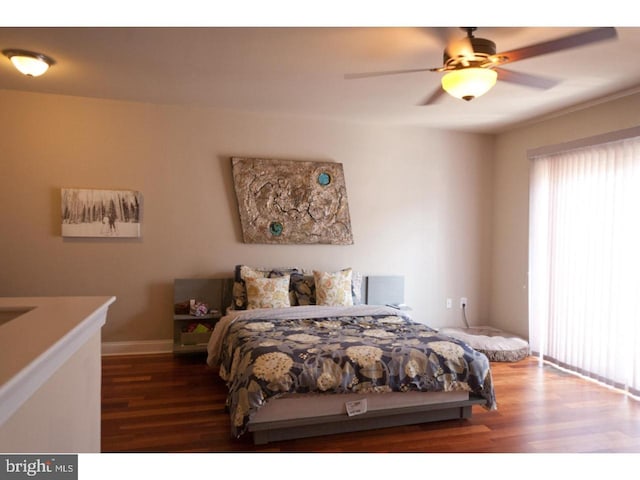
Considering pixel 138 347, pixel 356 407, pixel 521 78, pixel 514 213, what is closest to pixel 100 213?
pixel 138 347

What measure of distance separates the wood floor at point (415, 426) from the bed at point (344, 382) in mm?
91

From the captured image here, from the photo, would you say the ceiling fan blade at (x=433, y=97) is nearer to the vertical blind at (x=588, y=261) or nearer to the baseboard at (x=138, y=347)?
the vertical blind at (x=588, y=261)

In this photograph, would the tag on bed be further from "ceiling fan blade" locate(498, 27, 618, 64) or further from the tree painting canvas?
the tree painting canvas

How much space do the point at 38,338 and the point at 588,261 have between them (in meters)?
4.06

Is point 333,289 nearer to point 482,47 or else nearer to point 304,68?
point 304,68

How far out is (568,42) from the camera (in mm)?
2096

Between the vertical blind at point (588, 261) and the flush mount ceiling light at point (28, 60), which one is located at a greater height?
the flush mount ceiling light at point (28, 60)

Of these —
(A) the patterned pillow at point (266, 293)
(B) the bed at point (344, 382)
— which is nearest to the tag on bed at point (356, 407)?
(B) the bed at point (344, 382)

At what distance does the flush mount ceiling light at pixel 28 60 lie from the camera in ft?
9.29

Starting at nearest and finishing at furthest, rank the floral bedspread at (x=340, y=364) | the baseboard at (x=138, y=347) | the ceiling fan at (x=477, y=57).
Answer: the ceiling fan at (x=477, y=57), the floral bedspread at (x=340, y=364), the baseboard at (x=138, y=347)

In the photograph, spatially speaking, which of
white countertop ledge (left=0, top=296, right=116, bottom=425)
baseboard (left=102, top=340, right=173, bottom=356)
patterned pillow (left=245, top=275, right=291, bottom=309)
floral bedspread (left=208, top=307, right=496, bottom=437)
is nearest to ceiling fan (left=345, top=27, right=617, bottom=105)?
floral bedspread (left=208, top=307, right=496, bottom=437)

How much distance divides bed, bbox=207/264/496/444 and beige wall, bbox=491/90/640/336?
2187mm
